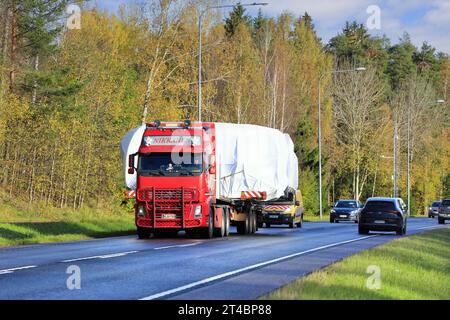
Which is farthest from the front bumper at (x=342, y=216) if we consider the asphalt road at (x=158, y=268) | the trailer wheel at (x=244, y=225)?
the asphalt road at (x=158, y=268)

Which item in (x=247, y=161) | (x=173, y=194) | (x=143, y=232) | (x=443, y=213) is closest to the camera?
(x=173, y=194)

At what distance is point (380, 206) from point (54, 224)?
44.7 ft

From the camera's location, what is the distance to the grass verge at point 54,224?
96.8 feet

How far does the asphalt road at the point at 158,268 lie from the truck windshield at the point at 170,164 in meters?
2.67

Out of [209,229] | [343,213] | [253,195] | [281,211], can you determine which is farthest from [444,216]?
[209,229]

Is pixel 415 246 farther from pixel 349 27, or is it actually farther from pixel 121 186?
pixel 349 27

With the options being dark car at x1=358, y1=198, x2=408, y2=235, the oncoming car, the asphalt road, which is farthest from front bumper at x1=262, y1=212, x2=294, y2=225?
the asphalt road

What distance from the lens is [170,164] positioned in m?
30.6

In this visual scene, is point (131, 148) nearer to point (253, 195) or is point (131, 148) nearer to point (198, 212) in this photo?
point (198, 212)

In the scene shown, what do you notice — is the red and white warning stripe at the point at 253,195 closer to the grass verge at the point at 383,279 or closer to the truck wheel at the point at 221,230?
the truck wheel at the point at 221,230

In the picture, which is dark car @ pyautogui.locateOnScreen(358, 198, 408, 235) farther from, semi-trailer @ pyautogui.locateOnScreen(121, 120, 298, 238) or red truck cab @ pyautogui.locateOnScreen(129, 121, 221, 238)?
red truck cab @ pyautogui.locateOnScreen(129, 121, 221, 238)

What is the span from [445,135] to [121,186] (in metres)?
83.7

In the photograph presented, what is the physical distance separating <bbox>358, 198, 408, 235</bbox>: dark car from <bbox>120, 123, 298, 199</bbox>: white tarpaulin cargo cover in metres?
5.77

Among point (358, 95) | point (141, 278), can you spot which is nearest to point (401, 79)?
point (358, 95)
